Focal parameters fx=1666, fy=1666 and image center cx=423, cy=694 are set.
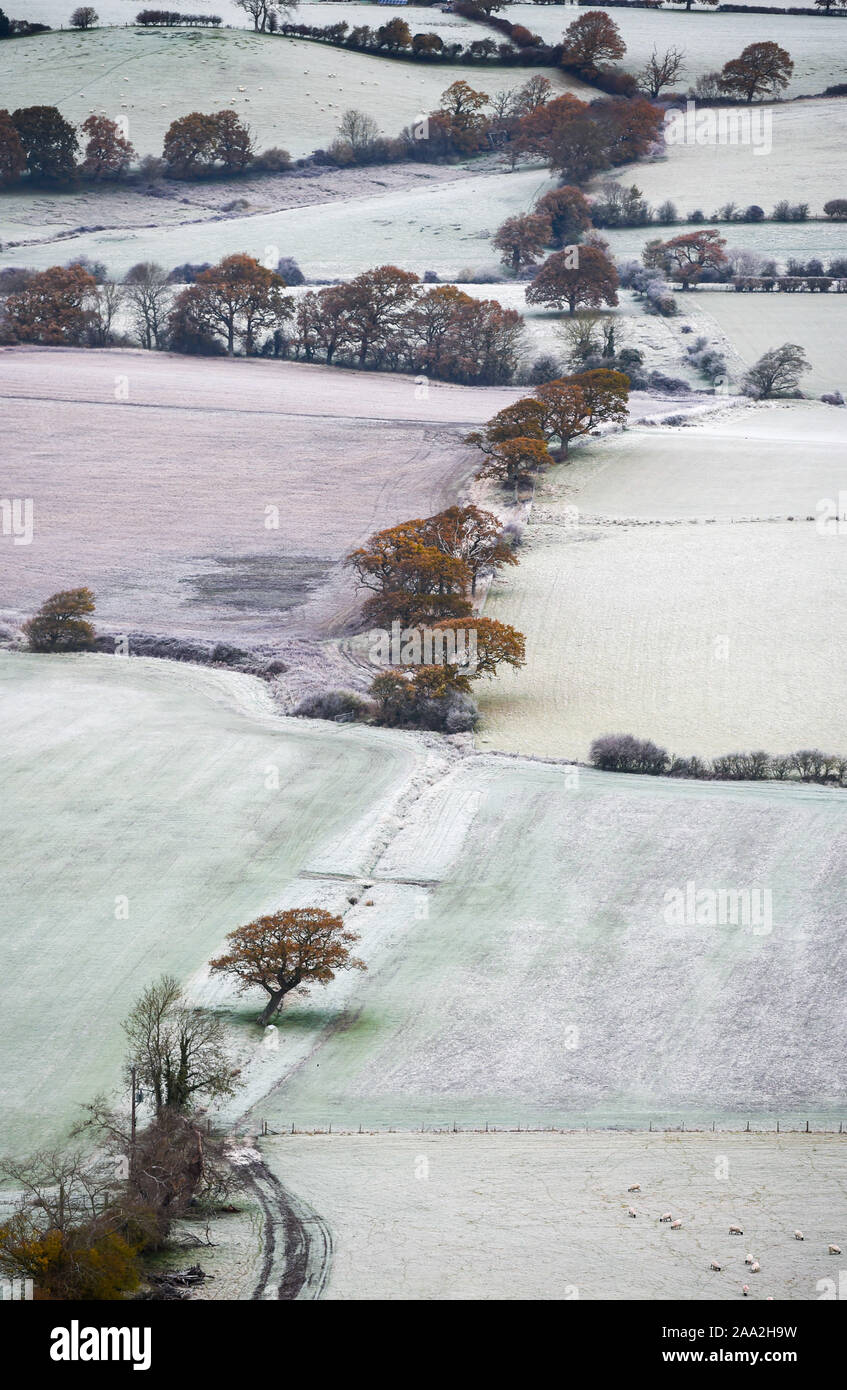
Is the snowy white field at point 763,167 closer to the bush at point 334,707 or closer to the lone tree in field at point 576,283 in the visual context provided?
the lone tree in field at point 576,283

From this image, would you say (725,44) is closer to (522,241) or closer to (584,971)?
(522,241)

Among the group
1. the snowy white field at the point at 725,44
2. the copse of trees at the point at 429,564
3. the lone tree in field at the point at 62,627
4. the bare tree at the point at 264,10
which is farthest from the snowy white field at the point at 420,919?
the bare tree at the point at 264,10

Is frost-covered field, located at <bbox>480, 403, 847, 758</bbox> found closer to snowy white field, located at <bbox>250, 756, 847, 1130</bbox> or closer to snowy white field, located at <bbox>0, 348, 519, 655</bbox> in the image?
snowy white field, located at <bbox>250, 756, 847, 1130</bbox>

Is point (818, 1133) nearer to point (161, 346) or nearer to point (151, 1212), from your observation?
point (151, 1212)

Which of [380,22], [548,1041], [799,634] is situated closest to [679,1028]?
[548,1041]

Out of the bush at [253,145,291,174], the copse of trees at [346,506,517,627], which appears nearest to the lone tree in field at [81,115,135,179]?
the bush at [253,145,291,174]

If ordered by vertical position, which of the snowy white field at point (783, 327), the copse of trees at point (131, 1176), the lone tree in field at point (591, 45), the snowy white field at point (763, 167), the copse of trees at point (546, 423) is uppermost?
the lone tree in field at point (591, 45)
